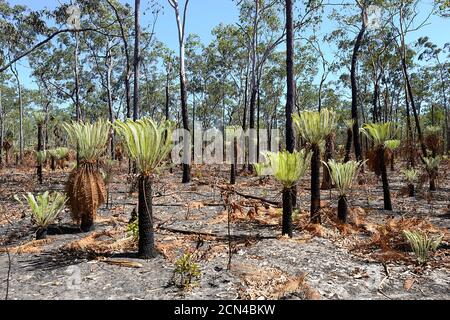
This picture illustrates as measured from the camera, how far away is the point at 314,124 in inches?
282

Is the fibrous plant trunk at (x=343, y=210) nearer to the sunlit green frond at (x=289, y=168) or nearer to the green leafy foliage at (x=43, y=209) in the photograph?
the sunlit green frond at (x=289, y=168)

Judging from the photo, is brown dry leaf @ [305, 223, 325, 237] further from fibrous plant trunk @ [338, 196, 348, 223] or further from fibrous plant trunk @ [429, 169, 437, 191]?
fibrous plant trunk @ [429, 169, 437, 191]

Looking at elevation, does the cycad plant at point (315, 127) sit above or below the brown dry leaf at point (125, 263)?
above

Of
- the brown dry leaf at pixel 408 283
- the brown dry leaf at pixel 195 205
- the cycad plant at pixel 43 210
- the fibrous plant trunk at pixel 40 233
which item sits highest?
the cycad plant at pixel 43 210

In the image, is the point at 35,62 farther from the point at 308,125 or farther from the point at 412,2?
the point at 308,125

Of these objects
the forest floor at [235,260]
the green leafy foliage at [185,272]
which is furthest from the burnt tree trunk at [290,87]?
the green leafy foliage at [185,272]

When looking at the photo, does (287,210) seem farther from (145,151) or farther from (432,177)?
(432,177)

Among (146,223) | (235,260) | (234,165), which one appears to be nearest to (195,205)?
(146,223)

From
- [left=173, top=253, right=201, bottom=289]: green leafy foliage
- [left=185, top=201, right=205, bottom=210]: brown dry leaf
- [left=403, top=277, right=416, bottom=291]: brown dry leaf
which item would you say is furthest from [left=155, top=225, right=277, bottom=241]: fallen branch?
[left=185, top=201, right=205, bottom=210]: brown dry leaf

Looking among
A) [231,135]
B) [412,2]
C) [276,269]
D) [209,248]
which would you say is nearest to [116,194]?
[231,135]

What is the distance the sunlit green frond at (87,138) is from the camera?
6.64 m

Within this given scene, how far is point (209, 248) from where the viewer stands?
19.4 ft

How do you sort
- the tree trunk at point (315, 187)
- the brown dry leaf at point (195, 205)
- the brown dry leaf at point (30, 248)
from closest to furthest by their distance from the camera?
the brown dry leaf at point (30, 248) → the tree trunk at point (315, 187) → the brown dry leaf at point (195, 205)

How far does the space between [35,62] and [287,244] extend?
1353 inches
